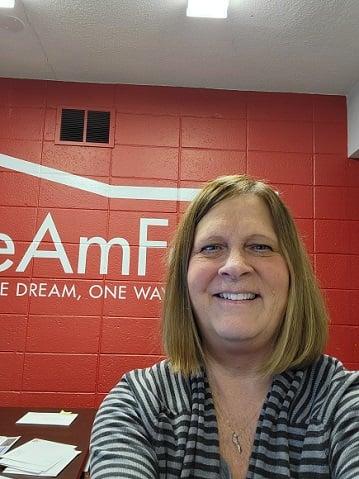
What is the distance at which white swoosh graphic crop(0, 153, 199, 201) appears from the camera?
275cm

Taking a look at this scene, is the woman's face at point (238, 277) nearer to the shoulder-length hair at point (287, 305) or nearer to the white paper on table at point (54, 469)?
the shoulder-length hair at point (287, 305)

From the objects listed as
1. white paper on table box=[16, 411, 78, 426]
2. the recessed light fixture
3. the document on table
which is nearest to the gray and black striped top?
the document on table

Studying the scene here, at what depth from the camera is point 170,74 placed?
2695mm

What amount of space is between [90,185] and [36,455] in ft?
5.27

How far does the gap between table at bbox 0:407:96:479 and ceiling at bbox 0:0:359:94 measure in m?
1.98

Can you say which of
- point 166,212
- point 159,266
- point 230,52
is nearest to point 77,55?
point 230,52

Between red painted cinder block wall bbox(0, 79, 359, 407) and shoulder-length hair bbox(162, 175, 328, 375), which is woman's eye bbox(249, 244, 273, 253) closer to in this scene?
shoulder-length hair bbox(162, 175, 328, 375)

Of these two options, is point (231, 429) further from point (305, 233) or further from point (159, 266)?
point (305, 233)

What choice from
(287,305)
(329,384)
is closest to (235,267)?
(287,305)

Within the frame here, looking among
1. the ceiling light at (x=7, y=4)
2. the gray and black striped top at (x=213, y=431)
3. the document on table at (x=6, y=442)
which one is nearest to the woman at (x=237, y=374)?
the gray and black striped top at (x=213, y=431)

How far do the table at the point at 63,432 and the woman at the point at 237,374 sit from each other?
3.01ft

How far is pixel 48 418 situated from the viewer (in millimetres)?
2188

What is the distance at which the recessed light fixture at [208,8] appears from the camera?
6.69 ft

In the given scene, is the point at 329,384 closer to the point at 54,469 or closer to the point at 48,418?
the point at 54,469
